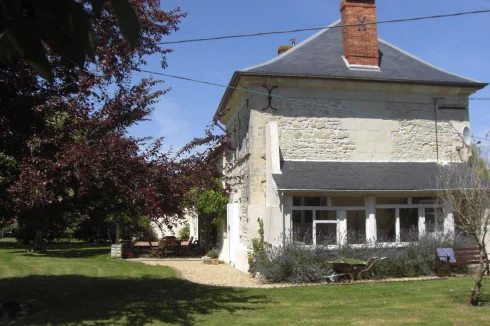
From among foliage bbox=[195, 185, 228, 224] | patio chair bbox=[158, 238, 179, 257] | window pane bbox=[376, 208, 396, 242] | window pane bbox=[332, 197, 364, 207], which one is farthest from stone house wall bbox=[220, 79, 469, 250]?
patio chair bbox=[158, 238, 179, 257]

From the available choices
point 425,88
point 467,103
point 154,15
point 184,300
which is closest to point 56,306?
point 184,300

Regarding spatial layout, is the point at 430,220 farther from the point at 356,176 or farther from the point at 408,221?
the point at 356,176

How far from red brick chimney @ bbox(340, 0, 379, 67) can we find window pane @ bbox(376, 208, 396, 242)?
4.81 m

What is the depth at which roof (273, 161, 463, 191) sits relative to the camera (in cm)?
1364

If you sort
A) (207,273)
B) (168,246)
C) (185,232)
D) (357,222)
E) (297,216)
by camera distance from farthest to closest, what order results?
(185,232)
(168,246)
(207,273)
(357,222)
(297,216)

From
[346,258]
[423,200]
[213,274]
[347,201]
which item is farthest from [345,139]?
[213,274]

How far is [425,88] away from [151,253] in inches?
500

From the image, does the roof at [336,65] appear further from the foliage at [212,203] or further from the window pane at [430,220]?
the foliage at [212,203]

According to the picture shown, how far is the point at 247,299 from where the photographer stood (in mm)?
9836

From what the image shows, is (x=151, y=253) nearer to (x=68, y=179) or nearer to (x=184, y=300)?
(x=184, y=300)

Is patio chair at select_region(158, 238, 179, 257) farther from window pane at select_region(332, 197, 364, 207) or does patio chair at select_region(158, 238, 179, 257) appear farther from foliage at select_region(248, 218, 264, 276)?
window pane at select_region(332, 197, 364, 207)

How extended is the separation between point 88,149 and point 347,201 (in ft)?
28.6

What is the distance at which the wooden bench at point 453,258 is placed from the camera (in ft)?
41.8

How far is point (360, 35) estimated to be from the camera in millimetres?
16141
